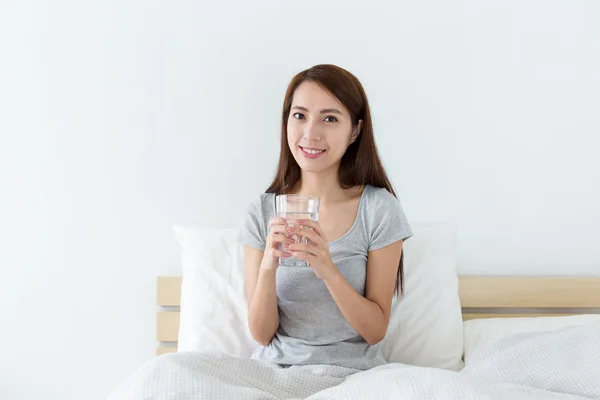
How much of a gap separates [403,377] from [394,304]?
60 centimetres

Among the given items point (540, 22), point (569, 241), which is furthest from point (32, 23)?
point (569, 241)

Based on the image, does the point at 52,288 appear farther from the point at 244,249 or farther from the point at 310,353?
the point at 310,353

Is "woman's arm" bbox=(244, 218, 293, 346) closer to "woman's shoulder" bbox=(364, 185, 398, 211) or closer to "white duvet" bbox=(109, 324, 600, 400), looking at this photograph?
"white duvet" bbox=(109, 324, 600, 400)

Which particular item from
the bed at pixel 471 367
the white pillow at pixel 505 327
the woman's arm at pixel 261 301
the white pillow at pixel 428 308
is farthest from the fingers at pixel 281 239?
the white pillow at pixel 505 327

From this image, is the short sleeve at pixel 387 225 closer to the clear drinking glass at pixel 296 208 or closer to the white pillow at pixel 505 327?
the clear drinking glass at pixel 296 208

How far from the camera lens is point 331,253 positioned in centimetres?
170

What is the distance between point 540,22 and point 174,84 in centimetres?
104

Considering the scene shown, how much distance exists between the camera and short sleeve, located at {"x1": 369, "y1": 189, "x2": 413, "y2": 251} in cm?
171

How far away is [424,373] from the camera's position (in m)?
1.30

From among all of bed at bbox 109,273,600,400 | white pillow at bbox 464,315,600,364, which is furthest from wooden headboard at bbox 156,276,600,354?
white pillow at bbox 464,315,600,364

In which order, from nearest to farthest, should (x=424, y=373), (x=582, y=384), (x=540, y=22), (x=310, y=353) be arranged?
(x=424, y=373) → (x=582, y=384) → (x=310, y=353) → (x=540, y=22)

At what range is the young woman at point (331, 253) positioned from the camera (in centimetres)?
165

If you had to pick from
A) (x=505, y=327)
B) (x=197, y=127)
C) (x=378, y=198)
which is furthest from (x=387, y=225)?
(x=197, y=127)

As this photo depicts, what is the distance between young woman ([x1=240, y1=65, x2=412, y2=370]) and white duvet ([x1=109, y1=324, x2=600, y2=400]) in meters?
0.11
